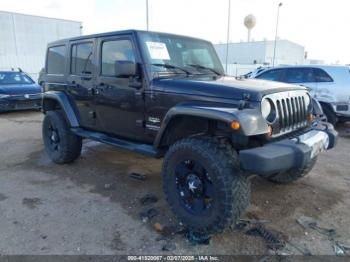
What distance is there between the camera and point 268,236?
9.31ft

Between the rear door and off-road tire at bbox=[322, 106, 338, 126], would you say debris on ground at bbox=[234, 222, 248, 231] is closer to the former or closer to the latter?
the rear door

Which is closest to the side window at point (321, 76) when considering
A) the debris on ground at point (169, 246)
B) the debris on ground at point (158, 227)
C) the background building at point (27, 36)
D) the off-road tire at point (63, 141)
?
the off-road tire at point (63, 141)

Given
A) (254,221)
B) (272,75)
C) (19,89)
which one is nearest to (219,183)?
(254,221)

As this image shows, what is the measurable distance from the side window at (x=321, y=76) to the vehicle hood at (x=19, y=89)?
350 inches

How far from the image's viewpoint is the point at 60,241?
2811 mm

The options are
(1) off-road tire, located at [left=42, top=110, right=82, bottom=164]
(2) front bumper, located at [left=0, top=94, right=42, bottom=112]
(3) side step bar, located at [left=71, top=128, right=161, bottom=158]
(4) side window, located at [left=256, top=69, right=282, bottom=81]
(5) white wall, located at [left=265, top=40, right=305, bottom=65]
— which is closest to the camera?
(3) side step bar, located at [left=71, top=128, right=161, bottom=158]

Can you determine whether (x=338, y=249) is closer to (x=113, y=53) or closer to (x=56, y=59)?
(x=113, y=53)

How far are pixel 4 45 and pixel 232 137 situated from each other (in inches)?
846

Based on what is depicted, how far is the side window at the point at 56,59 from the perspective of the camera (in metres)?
4.95

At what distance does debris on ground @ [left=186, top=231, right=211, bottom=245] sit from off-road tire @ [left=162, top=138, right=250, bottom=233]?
5 cm

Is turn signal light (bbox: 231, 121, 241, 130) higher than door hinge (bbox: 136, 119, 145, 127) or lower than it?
higher

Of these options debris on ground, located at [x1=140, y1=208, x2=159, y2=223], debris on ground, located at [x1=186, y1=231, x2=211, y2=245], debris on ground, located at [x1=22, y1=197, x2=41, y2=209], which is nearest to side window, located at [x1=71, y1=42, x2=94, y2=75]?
debris on ground, located at [x1=22, y1=197, x2=41, y2=209]

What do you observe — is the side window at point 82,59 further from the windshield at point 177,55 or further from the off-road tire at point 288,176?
the off-road tire at point 288,176

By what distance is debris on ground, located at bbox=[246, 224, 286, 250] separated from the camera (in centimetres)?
271
